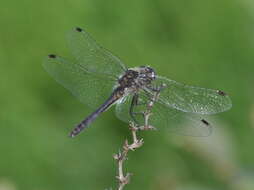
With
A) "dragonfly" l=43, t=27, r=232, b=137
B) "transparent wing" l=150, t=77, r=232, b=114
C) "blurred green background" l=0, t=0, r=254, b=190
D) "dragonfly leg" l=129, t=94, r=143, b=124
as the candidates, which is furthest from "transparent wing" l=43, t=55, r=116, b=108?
"blurred green background" l=0, t=0, r=254, b=190

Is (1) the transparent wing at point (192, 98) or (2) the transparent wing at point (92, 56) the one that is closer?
(1) the transparent wing at point (192, 98)

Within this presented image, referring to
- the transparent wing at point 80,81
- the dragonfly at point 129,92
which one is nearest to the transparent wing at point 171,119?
the dragonfly at point 129,92

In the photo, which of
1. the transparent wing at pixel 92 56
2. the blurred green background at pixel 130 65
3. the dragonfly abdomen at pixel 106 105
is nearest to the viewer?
the dragonfly abdomen at pixel 106 105

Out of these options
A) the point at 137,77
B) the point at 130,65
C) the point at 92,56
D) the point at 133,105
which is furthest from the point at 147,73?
the point at 130,65

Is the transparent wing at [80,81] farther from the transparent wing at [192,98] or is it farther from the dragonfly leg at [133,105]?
the transparent wing at [192,98]

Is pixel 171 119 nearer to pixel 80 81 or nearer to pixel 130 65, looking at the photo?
pixel 80 81

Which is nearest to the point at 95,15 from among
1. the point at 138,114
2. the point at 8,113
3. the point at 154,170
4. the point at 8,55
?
the point at 8,55
